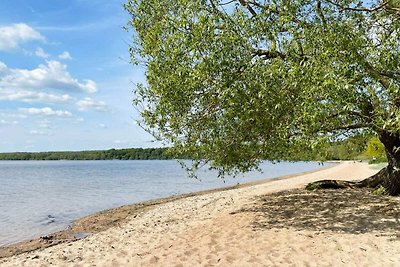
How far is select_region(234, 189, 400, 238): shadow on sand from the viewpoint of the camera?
480 inches

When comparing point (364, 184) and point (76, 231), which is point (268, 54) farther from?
point (76, 231)

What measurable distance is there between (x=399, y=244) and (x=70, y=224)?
52.2 ft

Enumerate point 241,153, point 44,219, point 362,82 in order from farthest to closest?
point 44,219 → point 241,153 → point 362,82

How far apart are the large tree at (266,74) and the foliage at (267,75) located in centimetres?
3

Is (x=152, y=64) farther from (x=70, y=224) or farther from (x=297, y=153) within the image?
(x=70, y=224)

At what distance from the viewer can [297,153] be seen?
15328 mm

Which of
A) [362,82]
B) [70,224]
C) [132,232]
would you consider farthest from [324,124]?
[70,224]

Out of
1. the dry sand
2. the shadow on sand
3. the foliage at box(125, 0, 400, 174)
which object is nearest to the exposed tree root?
the shadow on sand

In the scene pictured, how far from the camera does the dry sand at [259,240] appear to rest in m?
9.73

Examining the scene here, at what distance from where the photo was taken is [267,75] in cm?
1130

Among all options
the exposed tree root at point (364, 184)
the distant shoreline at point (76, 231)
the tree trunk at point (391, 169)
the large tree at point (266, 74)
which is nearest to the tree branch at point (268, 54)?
the large tree at point (266, 74)

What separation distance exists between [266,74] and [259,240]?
4.49 m

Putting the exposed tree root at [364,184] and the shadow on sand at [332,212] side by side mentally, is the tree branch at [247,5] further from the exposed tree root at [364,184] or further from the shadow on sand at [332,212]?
the exposed tree root at [364,184]

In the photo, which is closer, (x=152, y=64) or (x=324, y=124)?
(x=324, y=124)
